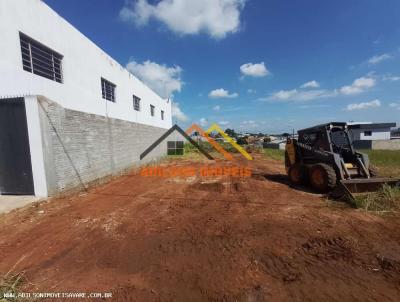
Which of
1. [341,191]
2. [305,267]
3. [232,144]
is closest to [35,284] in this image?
[305,267]

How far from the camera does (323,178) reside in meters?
6.31

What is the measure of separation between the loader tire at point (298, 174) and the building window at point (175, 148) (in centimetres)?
1451

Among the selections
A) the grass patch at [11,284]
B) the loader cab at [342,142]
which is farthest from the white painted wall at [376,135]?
the grass patch at [11,284]

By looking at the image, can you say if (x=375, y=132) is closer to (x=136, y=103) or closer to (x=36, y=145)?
(x=136, y=103)

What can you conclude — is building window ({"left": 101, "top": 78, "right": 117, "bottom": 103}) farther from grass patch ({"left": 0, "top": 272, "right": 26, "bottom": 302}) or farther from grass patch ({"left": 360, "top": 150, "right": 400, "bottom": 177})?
grass patch ({"left": 360, "top": 150, "right": 400, "bottom": 177})

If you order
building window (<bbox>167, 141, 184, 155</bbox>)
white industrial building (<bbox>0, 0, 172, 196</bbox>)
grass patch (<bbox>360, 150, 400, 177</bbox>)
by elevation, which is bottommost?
grass patch (<bbox>360, 150, 400, 177</bbox>)

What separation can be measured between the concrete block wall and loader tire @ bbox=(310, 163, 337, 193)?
24.9ft

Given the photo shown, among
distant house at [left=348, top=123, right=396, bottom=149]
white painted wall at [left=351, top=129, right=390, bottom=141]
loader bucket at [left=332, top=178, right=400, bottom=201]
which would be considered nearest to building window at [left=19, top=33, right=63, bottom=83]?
loader bucket at [left=332, top=178, right=400, bottom=201]

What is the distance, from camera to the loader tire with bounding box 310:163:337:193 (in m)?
6.15

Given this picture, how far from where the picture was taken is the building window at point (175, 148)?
2125cm

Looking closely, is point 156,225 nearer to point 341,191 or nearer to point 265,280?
point 265,280

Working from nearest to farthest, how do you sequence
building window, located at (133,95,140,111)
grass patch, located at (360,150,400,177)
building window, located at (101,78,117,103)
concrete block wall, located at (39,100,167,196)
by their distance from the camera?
concrete block wall, located at (39,100,167,196)
grass patch, located at (360,150,400,177)
building window, located at (101,78,117,103)
building window, located at (133,95,140,111)

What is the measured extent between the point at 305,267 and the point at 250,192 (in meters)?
4.13

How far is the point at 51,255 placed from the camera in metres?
3.34
